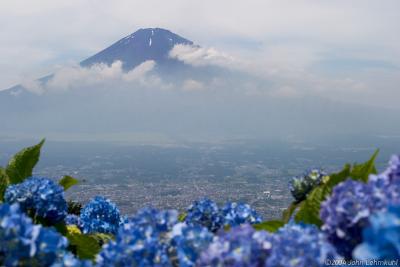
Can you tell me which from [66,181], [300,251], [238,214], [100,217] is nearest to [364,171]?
[238,214]

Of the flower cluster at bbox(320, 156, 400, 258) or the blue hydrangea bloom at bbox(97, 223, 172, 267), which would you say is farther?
the blue hydrangea bloom at bbox(97, 223, 172, 267)

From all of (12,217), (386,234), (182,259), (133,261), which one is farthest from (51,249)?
(386,234)

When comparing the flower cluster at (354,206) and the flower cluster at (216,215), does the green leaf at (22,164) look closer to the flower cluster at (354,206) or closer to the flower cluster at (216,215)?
the flower cluster at (216,215)

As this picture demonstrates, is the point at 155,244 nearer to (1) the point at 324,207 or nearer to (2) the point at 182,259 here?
(2) the point at 182,259

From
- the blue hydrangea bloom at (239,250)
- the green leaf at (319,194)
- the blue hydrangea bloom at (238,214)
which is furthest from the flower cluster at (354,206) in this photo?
the blue hydrangea bloom at (238,214)

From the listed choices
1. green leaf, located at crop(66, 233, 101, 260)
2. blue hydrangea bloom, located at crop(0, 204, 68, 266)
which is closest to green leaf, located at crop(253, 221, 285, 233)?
green leaf, located at crop(66, 233, 101, 260)

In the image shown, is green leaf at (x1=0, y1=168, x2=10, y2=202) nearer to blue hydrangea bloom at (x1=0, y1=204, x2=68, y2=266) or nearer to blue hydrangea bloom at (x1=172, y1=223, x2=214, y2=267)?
blue hydrangea bloom at (x1=0, y1=204, x2=68, y2=266)

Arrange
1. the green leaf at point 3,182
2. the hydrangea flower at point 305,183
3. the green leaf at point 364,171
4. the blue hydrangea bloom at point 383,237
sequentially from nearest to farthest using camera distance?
the blue hydrangea bloom at point 383,237
the green leaf at point 364,171
the hydrangea flower at point 305,183
the green leaf at point 3,182
